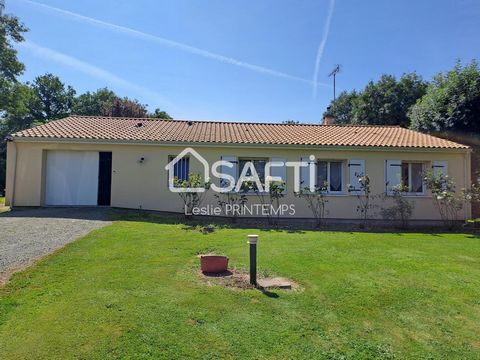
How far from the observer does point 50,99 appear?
49500mm

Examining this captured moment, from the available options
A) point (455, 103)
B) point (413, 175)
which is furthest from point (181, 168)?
point (455, 103)

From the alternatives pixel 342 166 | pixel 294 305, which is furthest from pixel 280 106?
pixel 294 305

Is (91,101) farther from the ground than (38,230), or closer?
farther from the ground

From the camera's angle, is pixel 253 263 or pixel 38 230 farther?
pixel 38 230

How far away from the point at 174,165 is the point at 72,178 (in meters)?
4.28

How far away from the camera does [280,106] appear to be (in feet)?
72.8

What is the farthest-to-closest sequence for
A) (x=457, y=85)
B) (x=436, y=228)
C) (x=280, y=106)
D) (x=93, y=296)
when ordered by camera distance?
(x=280, y=106), (x=457, y=85), (x=436, y=228), (x=93, y=296)

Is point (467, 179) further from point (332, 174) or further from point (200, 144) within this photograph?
point (200, 144)

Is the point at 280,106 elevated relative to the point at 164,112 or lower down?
lower down

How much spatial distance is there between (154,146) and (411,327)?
11984 millimetres

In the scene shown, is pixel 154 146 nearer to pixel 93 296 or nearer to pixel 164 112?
pixel 93 296

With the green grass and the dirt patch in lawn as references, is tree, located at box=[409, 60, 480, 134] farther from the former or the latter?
the dirt patch in lawn

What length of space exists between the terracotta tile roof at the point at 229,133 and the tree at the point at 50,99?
35.8m

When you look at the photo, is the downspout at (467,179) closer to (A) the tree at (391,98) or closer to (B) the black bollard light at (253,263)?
(B) the black bollard light at (253,263)
